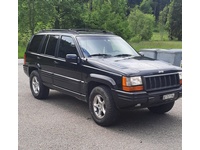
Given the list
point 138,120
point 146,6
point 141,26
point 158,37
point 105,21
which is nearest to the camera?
point 138,120

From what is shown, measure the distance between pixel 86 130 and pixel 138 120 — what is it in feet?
4.10

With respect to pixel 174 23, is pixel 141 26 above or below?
below

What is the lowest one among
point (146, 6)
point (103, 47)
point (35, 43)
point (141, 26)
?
point (103, 47)

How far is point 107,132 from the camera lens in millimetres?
4695

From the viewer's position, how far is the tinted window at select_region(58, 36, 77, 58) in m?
5.80

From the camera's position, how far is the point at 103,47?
582 cm

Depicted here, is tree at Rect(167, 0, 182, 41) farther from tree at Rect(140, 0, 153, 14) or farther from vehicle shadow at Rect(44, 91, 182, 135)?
vehicle shadow at Rect(44, 91, 182, 135)

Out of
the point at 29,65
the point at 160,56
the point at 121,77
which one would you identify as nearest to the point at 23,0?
the point at 160,56

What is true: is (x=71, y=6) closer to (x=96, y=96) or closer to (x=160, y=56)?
(x=160, y=56)

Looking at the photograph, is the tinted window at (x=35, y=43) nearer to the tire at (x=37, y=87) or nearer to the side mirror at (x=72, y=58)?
the tire at (x=37, y=87)

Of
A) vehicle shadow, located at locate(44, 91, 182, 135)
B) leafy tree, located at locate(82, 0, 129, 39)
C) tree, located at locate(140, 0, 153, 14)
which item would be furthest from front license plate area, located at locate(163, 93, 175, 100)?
tree, located at locate(140, 0, 153, 14)

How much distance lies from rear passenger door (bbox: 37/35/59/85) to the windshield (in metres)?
0.96

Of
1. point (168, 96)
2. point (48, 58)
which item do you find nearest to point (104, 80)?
point (168, 96)

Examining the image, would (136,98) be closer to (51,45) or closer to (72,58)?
(72,58)
